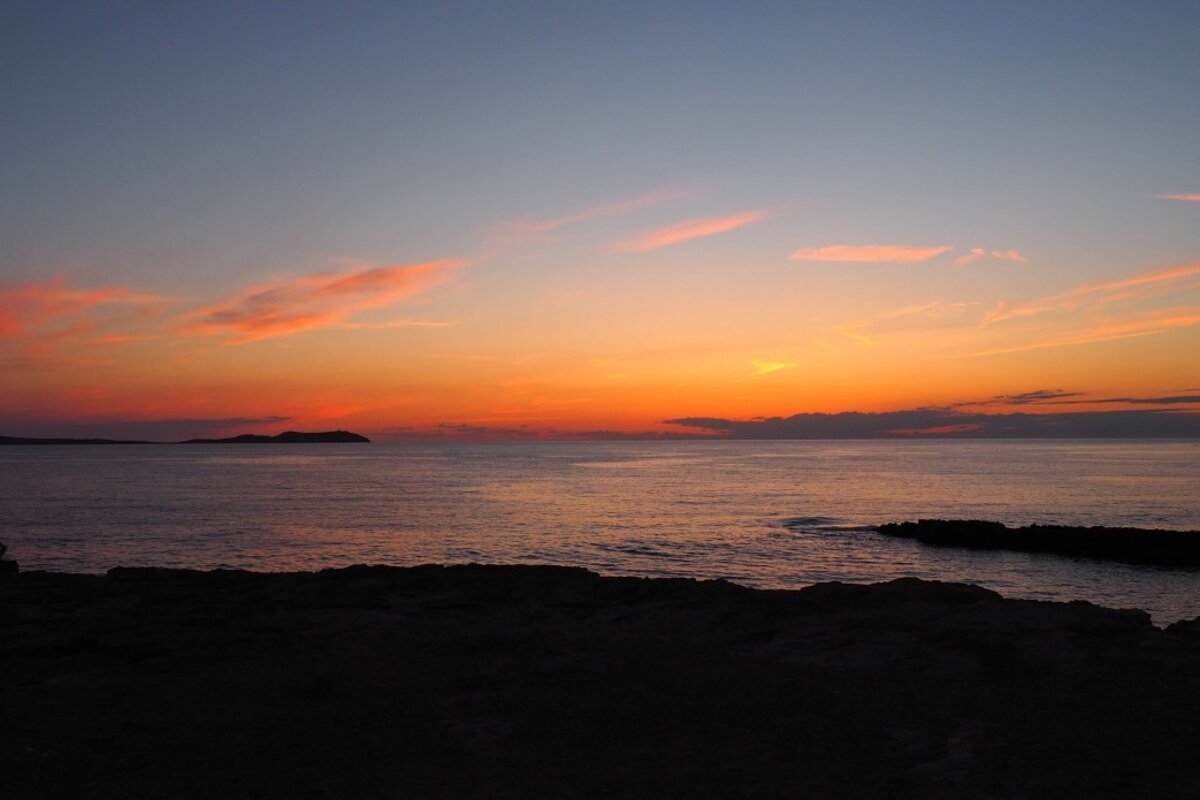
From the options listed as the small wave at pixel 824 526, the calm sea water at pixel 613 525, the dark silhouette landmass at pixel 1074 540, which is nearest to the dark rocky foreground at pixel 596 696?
the calm sea water at pixel 613 525

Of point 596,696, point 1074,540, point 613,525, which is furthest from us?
point 613,525

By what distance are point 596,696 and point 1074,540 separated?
4125 centimetres

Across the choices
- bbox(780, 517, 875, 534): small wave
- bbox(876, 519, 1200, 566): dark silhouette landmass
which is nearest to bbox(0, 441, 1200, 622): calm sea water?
bbox(780, 517, 875, 534): small wave

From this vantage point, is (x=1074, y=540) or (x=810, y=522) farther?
(x=810, y=522)

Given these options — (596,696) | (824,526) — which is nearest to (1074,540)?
(824,526)

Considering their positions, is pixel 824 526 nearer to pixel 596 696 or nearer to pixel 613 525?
pixel 613 525

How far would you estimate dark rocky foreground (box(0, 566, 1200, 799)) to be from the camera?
9.48 meters

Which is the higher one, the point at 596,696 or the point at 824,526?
the point at 596,696

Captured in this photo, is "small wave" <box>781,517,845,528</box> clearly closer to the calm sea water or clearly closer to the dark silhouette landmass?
the calm sea water

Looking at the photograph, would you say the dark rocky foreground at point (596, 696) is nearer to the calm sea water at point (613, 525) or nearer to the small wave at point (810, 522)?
the calm sea water at point (613, 525)

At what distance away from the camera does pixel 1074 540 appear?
4497cm

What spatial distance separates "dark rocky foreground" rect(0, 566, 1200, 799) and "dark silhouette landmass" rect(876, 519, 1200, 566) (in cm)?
3072

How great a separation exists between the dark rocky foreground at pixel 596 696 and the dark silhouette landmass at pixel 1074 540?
1209 inches

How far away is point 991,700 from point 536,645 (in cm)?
766
